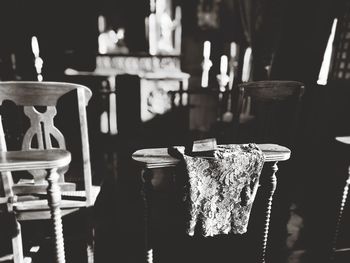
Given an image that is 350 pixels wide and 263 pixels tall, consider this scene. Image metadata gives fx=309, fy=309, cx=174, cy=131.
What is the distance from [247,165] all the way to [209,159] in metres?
0.21

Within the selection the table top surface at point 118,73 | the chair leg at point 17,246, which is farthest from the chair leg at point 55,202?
the table top surface at point 118,73

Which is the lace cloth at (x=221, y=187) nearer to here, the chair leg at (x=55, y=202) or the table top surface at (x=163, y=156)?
the table top surface at (x=163, y=156)

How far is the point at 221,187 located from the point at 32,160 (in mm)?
911

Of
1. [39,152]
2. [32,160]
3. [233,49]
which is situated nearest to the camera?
[32,160]

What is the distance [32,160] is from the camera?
138 centimetres

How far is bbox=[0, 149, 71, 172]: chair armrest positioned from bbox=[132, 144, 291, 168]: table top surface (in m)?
0.35

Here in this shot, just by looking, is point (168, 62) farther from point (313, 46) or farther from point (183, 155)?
point (183, 155)

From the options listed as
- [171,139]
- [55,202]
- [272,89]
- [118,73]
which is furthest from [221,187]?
[118,73]

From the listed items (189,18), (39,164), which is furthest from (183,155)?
(189,18)

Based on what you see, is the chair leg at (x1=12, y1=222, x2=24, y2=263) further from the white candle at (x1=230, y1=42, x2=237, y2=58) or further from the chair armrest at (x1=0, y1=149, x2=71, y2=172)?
the white candle at (x1=230, y1=42, x2=237, y2=58)

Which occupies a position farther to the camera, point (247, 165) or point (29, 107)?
point (29, 107)

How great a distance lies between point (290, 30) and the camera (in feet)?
12.9

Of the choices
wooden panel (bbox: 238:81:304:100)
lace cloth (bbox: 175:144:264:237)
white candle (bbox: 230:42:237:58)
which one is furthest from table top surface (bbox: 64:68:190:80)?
lace cloth (bbox: 175:144:264:237)

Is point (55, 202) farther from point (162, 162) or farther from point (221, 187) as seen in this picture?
point (221, 187)
